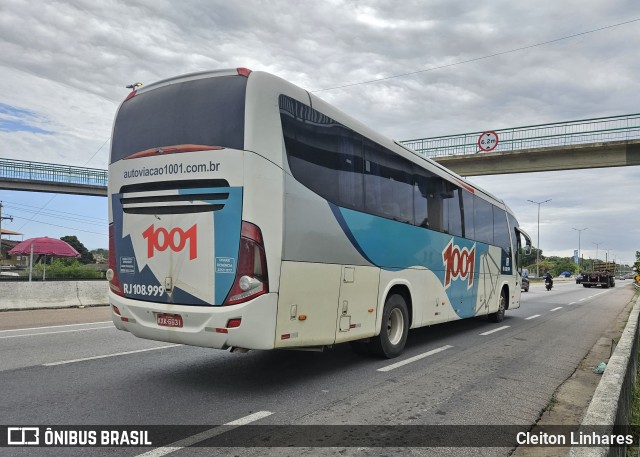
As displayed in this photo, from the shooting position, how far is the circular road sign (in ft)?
90.8

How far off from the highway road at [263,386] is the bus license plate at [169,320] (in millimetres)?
783

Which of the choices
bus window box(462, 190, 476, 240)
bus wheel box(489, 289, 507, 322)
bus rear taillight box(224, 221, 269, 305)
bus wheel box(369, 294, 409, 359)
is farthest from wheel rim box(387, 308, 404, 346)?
bus wheel box(489, 289, 507, 322)

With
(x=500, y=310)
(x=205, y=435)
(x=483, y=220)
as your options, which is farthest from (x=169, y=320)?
(x=500, y=310)

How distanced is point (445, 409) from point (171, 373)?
11.6ft

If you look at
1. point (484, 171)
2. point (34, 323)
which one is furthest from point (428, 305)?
point (484, 171)

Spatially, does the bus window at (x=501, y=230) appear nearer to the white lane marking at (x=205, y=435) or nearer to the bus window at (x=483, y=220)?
the bus window at (x=483, y=220)

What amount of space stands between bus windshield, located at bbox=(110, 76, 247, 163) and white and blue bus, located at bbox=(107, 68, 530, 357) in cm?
2

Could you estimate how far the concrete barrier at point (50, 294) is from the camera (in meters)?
14.1

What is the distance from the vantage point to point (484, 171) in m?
29.9

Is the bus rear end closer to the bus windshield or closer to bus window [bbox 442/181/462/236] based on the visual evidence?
the bus windshield

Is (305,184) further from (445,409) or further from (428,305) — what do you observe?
(428,305)

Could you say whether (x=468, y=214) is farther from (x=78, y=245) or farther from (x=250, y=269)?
(x=78, y=245)

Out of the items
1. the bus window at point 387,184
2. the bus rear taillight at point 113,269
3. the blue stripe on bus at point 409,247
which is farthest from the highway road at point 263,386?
the bus window at point 387,184

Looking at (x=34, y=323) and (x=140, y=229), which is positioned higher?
(x=140, y=229)
